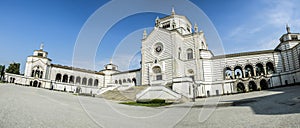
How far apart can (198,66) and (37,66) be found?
1483 inches

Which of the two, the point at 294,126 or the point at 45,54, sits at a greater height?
the point at 45,54

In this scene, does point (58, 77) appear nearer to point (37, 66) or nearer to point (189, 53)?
point (37, 66)

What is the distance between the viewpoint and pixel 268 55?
30.8m

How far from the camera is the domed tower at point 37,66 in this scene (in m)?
40.1

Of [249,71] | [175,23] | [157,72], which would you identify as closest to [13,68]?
[157,72]

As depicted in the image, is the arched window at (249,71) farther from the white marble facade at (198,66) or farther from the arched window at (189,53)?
the arched window at (189,53)

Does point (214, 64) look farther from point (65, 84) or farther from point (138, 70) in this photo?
point (65, 84)

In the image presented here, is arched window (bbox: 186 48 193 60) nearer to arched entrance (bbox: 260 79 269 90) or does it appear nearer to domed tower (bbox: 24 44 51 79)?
arched entrance (bbox: 260 79 269 90)

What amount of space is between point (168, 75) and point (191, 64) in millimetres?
5291

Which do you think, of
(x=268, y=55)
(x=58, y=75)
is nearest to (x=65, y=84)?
(x=58, y=75)

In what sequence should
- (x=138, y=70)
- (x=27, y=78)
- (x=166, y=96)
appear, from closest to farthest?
1. (x=166, y=96)
2. (x=27, y=78)
3. (x=138, y=70)

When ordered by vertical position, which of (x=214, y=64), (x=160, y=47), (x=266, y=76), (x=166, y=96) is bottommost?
(x=166, y=96)

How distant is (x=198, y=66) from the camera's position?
106 feet

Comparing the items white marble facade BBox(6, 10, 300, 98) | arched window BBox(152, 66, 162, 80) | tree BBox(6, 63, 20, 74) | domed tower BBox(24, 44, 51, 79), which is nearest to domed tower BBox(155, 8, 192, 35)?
white marble facade BBox(6, 10, 300, 98)
